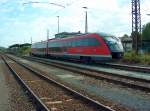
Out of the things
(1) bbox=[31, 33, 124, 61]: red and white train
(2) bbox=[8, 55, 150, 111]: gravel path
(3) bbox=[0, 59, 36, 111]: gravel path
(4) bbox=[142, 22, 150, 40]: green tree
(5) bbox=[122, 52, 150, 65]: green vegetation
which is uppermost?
(4) bbox=[142, 22, 150, 40]: green tree

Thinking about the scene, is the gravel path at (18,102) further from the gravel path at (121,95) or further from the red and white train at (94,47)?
the red and white train at (94,47)

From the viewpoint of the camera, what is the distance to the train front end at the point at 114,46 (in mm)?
32469

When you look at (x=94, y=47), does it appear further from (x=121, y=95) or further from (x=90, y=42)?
(x=121, y=95)

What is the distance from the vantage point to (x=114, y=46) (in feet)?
108

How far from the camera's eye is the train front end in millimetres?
32469

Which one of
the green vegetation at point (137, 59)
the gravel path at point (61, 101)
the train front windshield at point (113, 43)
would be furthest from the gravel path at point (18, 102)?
the green vegetation at point (137, 59)

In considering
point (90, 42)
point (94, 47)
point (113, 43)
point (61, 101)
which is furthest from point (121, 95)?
point (90, 42)

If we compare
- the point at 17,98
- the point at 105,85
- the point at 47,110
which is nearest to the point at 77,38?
the point at 105,85

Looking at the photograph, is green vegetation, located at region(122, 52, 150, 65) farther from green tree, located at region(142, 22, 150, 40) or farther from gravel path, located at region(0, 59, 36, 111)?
green tree, located at region(142, 22, 150, 40)

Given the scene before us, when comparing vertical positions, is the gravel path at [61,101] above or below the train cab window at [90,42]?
below

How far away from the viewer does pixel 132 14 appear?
51.0 m

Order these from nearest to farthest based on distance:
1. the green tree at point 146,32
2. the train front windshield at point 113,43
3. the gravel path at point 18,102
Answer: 1. the gravel path at point 18,102
2. the train front windshield at point 113,43
3. the green tree at point 146,32

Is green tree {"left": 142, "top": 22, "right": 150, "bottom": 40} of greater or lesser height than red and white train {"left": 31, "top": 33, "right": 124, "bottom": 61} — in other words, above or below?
above

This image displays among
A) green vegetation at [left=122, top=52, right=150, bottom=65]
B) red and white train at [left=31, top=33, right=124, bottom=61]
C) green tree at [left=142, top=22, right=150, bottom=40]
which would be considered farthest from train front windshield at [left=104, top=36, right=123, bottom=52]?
green tree at [left=142, top=22, right=150, bottom=40]
